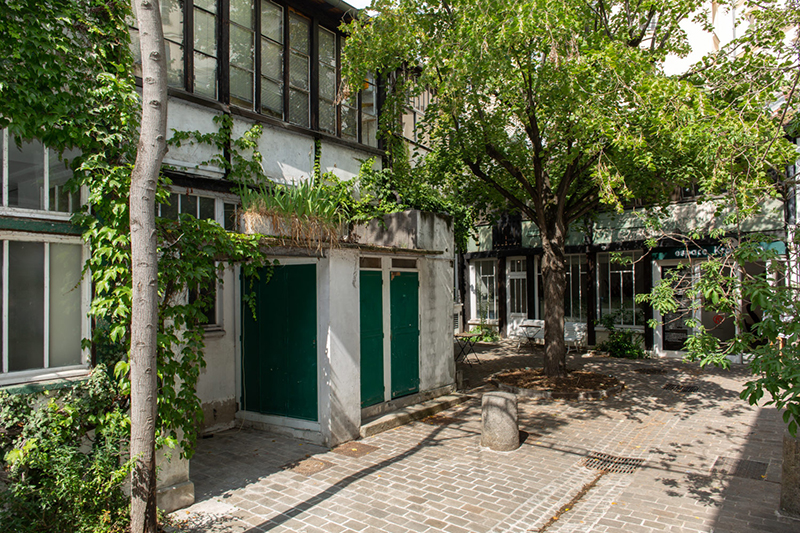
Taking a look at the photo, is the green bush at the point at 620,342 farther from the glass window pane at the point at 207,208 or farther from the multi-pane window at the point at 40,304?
the multi-pane window at the point at 40,304

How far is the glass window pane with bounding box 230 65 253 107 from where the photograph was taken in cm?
873

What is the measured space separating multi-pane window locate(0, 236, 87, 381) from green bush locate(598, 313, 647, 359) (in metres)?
15.2

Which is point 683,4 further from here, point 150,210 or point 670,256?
point 150,210

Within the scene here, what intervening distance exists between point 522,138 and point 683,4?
4.36 meters

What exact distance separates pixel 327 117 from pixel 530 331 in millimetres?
12338

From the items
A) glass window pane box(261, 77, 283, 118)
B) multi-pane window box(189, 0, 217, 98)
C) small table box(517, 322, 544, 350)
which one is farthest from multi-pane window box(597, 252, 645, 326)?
multi-pane window box(189, 0, 217, 98)

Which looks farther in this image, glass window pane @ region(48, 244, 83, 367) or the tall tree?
the tall tree

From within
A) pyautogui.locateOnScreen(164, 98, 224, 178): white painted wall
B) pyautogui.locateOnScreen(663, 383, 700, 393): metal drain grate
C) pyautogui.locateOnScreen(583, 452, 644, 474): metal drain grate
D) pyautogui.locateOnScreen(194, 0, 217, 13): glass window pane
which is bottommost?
pyautogui.locateOnScreen(663, 383, 700, 393): metal drain grate

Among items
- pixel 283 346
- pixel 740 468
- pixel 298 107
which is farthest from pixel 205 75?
pixel 740 468

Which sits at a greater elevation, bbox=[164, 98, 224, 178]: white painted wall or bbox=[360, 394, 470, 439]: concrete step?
bbox=[164, 98, 224, 178]: white painted wall

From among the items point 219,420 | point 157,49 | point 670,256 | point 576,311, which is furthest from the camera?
point 576,311

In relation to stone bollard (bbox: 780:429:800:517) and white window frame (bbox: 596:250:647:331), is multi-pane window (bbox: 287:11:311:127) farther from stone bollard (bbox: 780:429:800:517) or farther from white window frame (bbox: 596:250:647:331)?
white window frame (bbox: 596:250:647:331)

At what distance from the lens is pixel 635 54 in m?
8.56

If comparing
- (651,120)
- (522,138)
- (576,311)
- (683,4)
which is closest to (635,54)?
(651,120)
